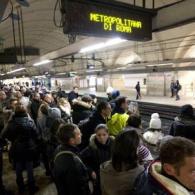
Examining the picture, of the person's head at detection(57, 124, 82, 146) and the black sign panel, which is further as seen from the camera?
the black sign panel

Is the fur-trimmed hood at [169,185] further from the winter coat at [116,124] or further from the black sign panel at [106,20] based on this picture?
the winter coat at [116,124]

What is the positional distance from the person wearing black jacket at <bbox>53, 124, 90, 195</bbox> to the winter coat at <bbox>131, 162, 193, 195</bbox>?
1.10m

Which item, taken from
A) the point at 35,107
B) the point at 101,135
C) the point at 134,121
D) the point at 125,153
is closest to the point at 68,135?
the point at 101,135

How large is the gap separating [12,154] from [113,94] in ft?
9.61

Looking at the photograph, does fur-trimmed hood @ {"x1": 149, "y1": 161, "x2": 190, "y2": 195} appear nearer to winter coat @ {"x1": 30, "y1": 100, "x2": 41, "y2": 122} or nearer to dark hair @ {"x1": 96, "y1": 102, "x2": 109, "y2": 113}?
dark hair @ {"x1": 96, "y1": 102, "x2": 109, "y2": 113}

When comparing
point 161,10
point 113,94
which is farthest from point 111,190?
point 113,94

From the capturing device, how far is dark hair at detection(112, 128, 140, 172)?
1.93 metres

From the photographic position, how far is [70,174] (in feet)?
8.45

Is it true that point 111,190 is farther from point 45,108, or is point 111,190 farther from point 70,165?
point 45,108

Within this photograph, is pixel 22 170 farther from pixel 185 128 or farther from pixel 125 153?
pixel 125 153

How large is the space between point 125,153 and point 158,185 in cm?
57

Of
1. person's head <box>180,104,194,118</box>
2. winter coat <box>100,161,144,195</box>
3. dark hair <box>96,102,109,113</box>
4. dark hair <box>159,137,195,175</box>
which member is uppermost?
dark hair <box>159,137,195,175</box>

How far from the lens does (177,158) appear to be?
4.61 feet

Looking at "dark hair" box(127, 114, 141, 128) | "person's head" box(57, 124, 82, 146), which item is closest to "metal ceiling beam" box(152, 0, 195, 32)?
"dark hair" box(127, 114, 141, 128)
